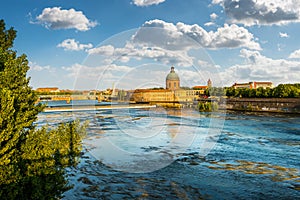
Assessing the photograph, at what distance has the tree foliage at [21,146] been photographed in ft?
19.3

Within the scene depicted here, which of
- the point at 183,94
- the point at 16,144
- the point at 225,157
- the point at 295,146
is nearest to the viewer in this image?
the point at 16,144

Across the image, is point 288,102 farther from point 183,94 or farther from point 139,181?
point 139,181

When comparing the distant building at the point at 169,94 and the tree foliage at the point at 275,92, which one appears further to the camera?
the distant building at the point at 169,94

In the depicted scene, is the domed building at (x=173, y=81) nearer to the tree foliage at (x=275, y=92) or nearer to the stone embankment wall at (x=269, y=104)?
the stone embankment wall at (x=269, y=104)

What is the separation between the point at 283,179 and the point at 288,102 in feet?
159

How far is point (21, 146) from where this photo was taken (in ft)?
22.2

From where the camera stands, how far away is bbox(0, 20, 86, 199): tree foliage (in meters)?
5.89

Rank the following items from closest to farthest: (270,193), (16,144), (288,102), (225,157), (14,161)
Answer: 1. (14,161)
2. (16,144)
3. (270,193)
4. (225,157)
5. (288,102)

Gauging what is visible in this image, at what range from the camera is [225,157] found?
1605 cm

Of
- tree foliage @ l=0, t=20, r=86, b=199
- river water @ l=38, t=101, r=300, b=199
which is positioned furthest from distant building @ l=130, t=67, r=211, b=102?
tree foliage @ l=0, t=20, r=86, b=199

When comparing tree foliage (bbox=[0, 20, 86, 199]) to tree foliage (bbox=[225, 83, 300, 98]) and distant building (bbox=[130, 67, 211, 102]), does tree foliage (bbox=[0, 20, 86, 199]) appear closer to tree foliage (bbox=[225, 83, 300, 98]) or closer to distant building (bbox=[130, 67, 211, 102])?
tree foliage (bbox=[225, 83, 300, 98])

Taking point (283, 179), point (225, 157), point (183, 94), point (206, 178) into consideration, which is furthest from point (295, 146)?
point (183, 94)

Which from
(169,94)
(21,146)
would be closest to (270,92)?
(169,94)

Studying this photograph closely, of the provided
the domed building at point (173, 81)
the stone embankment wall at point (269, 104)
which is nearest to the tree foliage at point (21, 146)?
the stone embankment wall at point (269, 104)
